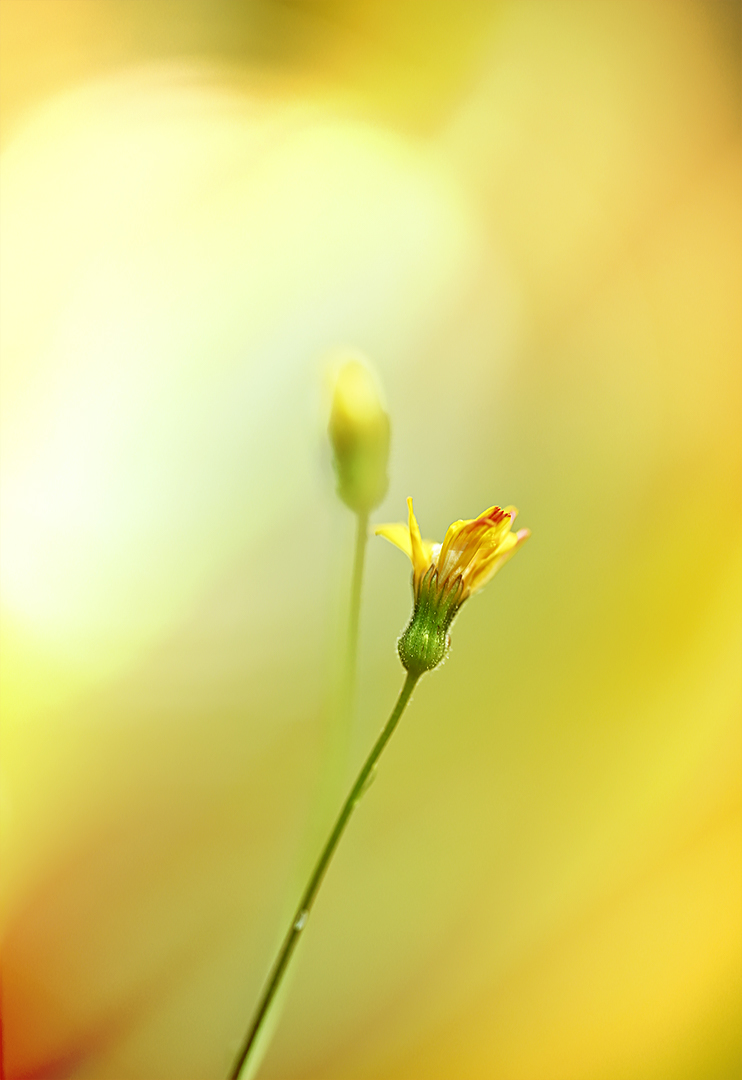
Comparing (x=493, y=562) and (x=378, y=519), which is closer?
(x=493, y=562)

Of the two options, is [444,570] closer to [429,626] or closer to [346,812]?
[429,626]

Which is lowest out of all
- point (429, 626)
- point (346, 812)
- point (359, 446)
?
point (346, 812)

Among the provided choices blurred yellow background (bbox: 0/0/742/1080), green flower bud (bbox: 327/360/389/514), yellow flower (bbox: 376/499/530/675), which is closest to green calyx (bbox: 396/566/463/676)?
yellow flower (bbox: 376/499/530/675)

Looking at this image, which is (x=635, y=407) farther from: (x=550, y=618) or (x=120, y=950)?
(x=120, y=950)

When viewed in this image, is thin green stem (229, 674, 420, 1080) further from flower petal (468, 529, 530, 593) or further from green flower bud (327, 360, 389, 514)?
green flower bud (327, 360, 389, 514)

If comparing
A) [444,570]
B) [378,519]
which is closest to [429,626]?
[444,570]

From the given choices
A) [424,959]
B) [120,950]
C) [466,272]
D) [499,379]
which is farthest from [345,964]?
[466,272]

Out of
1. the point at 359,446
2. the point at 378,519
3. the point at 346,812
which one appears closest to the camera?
the point at 346,812
